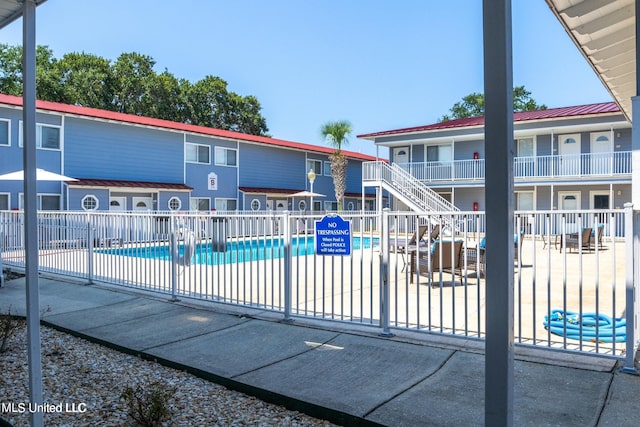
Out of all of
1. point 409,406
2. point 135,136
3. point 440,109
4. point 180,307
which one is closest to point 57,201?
point 135,136

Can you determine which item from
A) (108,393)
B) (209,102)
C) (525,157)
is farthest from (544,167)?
(209,102)

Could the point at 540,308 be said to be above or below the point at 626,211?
below

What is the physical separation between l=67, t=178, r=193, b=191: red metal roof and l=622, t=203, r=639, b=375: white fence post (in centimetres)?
1963

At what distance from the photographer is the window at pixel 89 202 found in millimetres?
20969

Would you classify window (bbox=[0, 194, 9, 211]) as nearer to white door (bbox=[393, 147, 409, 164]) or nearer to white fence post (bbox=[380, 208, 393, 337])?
white fence post (bbox=[380, 208, 393, 337])

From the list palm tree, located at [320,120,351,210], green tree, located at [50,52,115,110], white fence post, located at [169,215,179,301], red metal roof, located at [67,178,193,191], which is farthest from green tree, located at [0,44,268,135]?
white fence post, located at [169,215,179,301]

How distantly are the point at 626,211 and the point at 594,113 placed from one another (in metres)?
21.1

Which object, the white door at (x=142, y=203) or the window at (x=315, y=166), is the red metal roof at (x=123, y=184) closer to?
the white door at (x=142, y=203)

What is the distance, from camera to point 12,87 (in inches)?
1503

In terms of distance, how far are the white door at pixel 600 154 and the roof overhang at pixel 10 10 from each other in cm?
2397

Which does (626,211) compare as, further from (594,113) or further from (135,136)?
(135,136)

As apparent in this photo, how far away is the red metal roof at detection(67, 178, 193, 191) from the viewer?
20469 millimetres

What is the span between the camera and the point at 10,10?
3762mm

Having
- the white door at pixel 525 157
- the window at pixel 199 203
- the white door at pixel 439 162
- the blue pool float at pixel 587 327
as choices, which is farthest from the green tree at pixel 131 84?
the blue pool float at pixel 587 327
